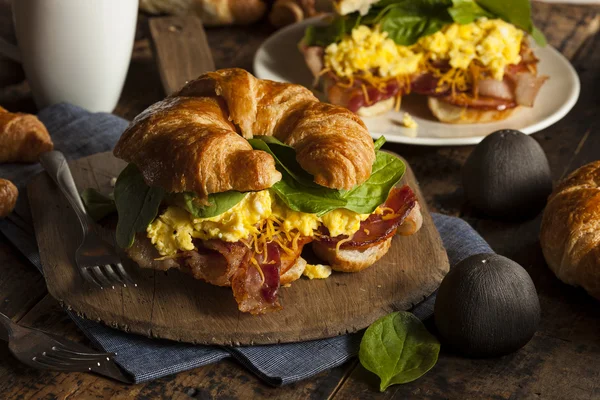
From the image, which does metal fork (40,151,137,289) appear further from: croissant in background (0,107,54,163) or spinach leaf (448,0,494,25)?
spinach leaf (448,0,494,25)

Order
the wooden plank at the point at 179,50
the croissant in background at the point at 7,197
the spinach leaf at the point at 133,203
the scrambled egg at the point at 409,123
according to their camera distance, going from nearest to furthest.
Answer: the spinach leaf at the point at 133,203 → the croissant in background at the point at 7,197 → the scrambled egg at the point at 409,123 → the wooden plank at the point at 179,50

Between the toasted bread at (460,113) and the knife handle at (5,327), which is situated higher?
the knife handle at (5,327)

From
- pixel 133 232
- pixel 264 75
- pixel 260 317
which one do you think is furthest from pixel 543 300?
pixel 264 75

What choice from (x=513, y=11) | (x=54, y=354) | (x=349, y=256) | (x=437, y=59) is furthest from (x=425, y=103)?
(x=54, y=354)

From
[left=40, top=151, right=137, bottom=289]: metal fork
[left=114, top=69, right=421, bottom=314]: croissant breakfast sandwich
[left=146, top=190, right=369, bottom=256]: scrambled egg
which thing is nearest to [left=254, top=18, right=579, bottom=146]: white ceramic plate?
[left=114, top=69, right=421, bottom=314]: croissant breakfast sandwich

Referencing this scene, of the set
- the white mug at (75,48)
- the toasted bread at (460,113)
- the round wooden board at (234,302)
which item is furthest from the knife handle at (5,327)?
the toasted bread at (460,113)

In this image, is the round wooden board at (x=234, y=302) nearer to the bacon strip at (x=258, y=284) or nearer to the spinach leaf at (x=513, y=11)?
the bacon strip at (x=258, y=284)

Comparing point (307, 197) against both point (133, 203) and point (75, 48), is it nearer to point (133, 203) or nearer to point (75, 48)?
point (133, 203)

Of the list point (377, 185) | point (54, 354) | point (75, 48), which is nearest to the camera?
point (54, 354)
